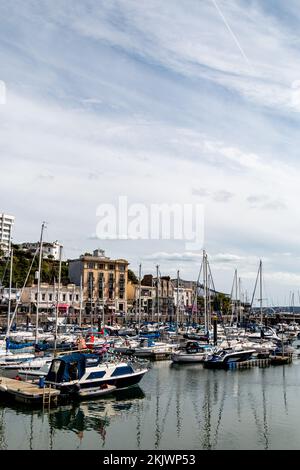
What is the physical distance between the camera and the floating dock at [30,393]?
98.5ft

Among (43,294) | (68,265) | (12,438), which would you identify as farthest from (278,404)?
(68,265)

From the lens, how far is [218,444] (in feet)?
78.3

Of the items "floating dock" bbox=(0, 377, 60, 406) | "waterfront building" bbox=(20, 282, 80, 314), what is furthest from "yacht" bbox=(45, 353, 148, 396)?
"waterfront building" bbox=(20, 282, 80, 314)

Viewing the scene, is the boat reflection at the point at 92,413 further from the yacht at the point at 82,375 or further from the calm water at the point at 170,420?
the yacht at the point at 82,375

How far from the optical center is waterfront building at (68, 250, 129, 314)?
123062 mm

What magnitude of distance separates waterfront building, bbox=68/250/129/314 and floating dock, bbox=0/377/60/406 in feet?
287

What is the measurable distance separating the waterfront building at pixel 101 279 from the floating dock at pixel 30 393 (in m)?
87.6

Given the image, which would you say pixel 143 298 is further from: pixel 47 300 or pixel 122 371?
pixel 122 371

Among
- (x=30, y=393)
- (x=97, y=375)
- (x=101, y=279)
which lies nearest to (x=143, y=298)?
(x=101, y=279)

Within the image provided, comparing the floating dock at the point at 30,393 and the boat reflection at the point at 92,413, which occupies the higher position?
the floating dock at the point at 30,393

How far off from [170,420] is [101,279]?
3870 inches

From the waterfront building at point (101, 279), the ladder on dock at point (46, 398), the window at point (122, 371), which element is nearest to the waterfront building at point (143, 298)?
the waterfront building at point (101, 279)
